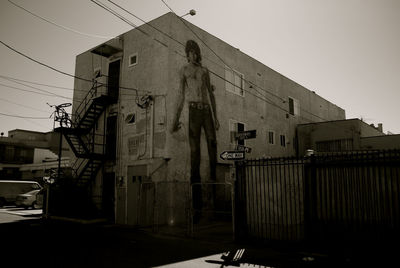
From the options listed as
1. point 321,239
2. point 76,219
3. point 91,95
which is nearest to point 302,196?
point 321,239

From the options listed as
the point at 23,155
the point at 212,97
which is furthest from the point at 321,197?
the point at 23,155

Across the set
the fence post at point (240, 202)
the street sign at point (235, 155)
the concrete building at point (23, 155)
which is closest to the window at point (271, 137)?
the fence post at point (240, 202)

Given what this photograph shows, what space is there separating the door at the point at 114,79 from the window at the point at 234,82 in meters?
6.75

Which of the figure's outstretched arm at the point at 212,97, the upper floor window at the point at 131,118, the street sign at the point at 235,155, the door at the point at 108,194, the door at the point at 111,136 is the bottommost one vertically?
the door at the point at 108,194

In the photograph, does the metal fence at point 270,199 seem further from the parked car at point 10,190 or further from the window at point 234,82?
the parked car at point 10,190

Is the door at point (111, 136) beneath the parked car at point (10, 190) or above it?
above

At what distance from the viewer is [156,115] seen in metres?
15.5

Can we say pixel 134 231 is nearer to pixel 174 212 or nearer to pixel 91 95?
pixel 174 212

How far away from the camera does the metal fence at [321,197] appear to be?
7.85 meters

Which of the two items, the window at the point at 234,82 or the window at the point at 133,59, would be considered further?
the window at the point at 234,82

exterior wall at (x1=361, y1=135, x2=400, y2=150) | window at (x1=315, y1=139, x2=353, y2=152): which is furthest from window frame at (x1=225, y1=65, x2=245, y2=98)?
exterior wall at (x1=361, y1=135, x2=400, y2=150)

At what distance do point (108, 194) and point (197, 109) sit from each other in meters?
7.12

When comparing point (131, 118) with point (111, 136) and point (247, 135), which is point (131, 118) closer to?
point (111, 136)

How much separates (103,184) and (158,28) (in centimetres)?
942
